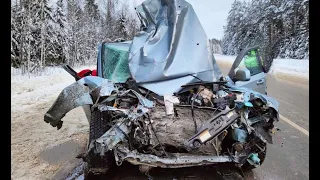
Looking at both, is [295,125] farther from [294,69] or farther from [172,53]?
[294,69]

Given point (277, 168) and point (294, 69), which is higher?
point (294, 69)

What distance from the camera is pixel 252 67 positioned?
5.09m

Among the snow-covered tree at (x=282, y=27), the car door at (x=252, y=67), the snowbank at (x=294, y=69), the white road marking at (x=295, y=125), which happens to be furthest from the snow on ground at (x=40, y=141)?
the snow-covered tree at (x=282, y=27)

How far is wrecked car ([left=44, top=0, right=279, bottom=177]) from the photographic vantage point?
3453mm

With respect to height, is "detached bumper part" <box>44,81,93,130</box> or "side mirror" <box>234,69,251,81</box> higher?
"side mirror" <box>234,69,251,81</box>

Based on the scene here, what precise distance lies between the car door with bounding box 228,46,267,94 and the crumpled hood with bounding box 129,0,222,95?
675mm

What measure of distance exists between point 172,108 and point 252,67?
2.11 m

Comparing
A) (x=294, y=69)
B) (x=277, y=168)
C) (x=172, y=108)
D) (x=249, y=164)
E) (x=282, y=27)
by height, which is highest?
(x=282, y=27)

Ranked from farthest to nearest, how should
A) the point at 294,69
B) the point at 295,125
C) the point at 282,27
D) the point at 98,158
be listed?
1. the point at 282,27
2. the point at 294,69
3. the point at 295,125
4. the point at 98,158

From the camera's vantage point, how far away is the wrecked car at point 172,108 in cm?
345

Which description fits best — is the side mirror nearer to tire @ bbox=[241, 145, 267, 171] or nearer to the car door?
the car door

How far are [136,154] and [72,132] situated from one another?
3.24 m

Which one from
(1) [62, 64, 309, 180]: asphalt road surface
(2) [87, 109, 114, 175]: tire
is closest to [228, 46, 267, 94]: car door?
(1) [62, 64, 309, 180]: asphalt road surface

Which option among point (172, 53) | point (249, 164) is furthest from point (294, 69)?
point (172, 53)
